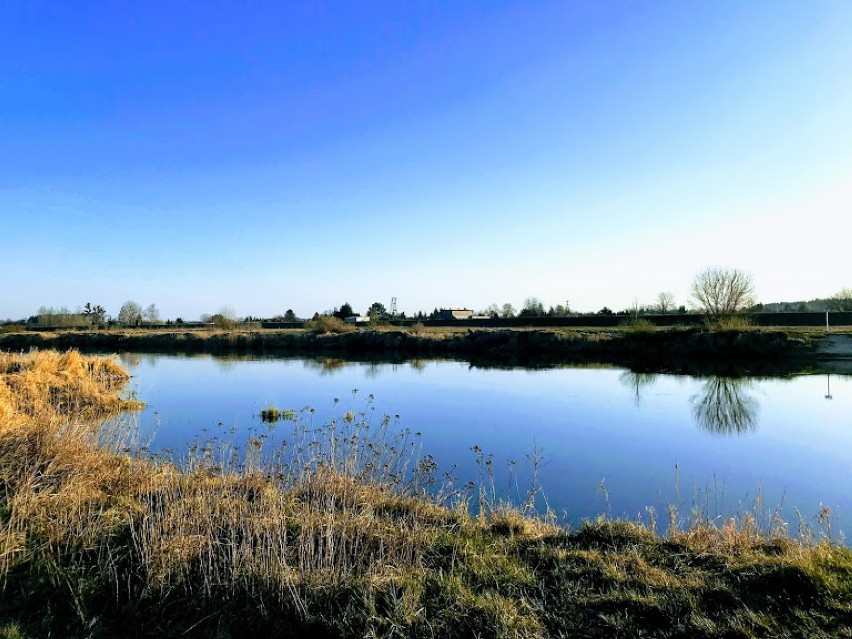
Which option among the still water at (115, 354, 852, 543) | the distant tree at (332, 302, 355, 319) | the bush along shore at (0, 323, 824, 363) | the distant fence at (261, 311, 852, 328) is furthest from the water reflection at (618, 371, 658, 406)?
the distant tree at (332, 302, 355, 319)

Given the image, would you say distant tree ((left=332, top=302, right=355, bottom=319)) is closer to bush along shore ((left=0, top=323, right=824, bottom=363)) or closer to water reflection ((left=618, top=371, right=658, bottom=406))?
bush along shore ((left=0, top=323, right=824, bottom=363))

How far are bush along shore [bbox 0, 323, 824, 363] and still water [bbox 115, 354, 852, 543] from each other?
20.8 feet

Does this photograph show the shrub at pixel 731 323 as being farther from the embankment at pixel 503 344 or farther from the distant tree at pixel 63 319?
the distant tree at pixel 63 319

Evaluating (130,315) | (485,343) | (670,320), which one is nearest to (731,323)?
(670,320)

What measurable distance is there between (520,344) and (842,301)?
29530 mm

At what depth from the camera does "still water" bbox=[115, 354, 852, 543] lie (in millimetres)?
8008

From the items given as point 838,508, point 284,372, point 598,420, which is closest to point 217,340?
point 284,372

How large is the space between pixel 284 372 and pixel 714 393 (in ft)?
59.9

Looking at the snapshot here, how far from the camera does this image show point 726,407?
51.6ft

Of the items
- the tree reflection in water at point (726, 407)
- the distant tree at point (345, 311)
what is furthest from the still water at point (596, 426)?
the distant tree at point (345, 311)

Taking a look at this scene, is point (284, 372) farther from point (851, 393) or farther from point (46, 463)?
point (851, 393)

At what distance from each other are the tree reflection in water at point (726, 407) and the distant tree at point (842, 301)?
30637mm

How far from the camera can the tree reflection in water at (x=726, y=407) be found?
522 inches

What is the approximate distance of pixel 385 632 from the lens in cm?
327
